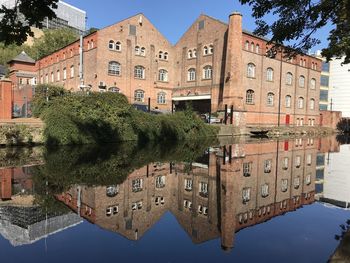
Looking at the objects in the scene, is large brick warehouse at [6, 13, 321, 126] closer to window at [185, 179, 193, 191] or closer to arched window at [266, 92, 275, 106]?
arched window at [266, 92, 275, 106]

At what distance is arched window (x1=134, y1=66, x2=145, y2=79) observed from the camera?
1438 inches

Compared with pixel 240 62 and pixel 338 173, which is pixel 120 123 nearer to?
pixel 338 173

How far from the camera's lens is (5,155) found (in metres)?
13.8

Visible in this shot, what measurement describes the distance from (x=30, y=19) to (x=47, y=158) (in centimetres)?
1004

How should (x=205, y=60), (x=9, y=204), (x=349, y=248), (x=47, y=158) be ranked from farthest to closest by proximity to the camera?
1. (x=205, y=60)
2. (x=47, y=158)
3. (x=9, y=204)
4. (x=349, y=248)

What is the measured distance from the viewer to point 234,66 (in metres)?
34.3

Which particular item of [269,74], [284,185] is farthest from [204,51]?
[284,185]

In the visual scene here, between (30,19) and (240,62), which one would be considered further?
(240,62)

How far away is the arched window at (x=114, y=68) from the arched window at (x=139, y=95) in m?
3.20

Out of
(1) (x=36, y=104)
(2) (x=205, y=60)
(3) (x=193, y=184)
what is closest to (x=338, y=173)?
(3) (x=193, y=184)

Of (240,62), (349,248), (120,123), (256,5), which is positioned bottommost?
(349,248)

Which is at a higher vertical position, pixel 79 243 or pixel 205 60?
pixel 205 60

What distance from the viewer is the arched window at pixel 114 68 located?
34.3 meters

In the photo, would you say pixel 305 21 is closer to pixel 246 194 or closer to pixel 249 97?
pixel 246 194
